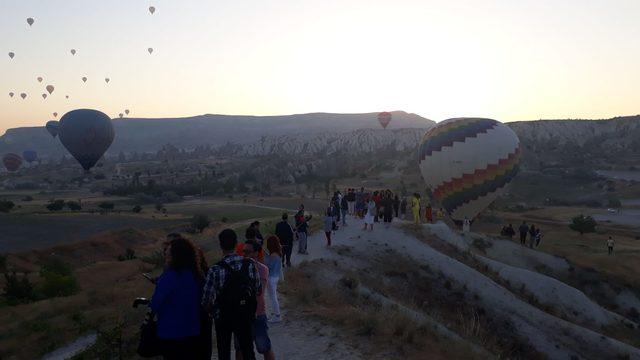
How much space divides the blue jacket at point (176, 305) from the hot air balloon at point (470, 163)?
→ 2972 cm

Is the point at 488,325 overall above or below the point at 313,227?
below

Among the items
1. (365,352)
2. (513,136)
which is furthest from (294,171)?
(365,352)

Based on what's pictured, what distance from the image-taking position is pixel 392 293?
18500 millimetres

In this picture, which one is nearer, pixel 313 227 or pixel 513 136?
pixel 313 227

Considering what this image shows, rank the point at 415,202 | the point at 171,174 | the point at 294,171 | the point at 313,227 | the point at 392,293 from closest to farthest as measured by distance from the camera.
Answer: the point at 392,293 < the point at 415,202 < the point at 313,227 < the point at 294,171 < the point at 171,174

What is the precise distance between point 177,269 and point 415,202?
19.6m

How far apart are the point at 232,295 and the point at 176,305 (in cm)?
84

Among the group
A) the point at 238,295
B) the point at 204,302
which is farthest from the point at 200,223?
the point at 204,302

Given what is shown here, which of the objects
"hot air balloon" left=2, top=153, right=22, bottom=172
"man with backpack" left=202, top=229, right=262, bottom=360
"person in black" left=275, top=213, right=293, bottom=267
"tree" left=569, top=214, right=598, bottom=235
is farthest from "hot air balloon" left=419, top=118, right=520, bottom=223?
"hot air balloon" left=2, top=153, right=22, bottom=172

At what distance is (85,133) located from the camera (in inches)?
2173

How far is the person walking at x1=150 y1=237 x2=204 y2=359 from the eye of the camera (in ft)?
19.1

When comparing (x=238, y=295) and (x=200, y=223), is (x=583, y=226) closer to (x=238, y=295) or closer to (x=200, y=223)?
(x=200, y=223)

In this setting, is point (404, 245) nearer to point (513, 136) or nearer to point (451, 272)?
point (451, 272)

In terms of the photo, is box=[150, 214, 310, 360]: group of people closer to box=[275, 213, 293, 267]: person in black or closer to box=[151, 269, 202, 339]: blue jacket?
box=[151, 269, 202, 339]: blue jacket
